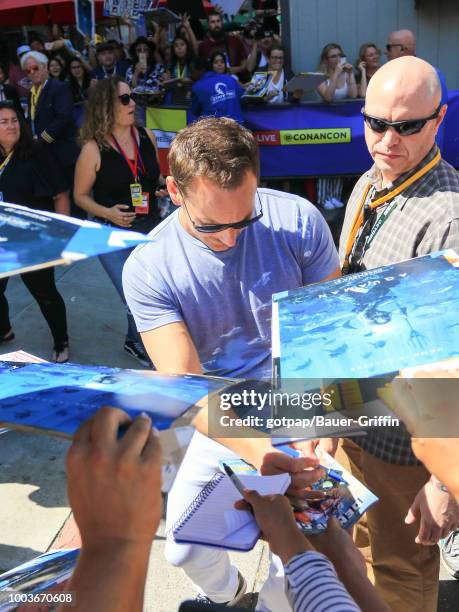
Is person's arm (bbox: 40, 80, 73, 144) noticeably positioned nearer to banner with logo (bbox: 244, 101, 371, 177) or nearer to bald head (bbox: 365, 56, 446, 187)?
banner with logo (bbox: 244, 101, 371, 177)

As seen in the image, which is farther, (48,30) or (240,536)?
(48,30)

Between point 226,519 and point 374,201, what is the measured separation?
1339 millimetres

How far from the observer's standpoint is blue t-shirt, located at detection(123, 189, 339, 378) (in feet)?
7.09

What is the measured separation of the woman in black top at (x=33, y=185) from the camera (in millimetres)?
4382

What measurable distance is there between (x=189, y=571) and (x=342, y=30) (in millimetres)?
7117

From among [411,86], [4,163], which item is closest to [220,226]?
[411,86]

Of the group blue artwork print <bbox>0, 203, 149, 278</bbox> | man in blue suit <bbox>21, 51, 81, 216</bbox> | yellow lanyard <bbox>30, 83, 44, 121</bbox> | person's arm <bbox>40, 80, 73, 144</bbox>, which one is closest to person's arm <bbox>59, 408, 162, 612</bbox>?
blue artwork print <bbox>0, 203, 149, 278</bbox>

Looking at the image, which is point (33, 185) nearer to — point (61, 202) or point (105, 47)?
point (61, 202)

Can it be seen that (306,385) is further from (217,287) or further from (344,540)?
(217,287)

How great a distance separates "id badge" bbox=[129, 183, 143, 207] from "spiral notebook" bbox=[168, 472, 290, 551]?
9.34 feet

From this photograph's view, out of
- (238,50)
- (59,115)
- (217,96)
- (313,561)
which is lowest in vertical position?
(313,561)

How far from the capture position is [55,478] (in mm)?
3480

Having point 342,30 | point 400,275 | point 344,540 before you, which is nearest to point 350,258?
point 400,275

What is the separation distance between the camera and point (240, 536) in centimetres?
160
